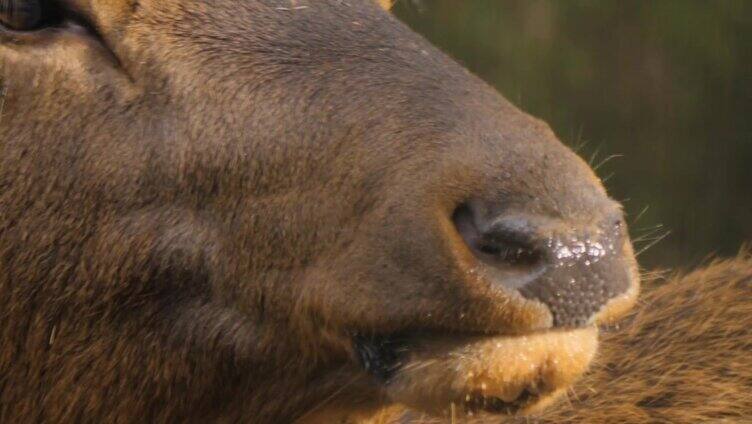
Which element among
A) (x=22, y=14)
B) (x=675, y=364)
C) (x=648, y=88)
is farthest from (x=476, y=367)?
(x=648, y=88)

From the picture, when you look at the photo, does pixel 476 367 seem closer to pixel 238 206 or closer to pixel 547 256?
pixel 547 256

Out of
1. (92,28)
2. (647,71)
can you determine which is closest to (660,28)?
(647,71)

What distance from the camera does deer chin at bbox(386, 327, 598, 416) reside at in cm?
Answer: 343

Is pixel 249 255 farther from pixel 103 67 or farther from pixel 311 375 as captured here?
pixel 103 67

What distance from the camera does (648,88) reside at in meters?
10.8

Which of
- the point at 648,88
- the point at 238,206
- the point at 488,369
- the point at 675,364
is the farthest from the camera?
the point at 648,88

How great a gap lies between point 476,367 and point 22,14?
1383 mm

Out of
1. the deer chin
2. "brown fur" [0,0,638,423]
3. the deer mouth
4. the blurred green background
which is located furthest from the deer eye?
the blurred green background

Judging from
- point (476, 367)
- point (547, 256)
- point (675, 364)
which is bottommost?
point (675, 364)

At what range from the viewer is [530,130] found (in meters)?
3.64

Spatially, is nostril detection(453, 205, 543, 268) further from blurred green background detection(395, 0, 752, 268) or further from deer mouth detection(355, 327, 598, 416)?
blurred green background detection(395, 0, 752, 268)

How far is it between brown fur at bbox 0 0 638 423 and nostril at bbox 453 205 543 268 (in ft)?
0.45

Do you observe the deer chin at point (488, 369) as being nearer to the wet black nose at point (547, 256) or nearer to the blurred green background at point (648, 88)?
the wet black nose at point (547, 256)

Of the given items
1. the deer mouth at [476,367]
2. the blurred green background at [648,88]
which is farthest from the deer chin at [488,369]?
the blurred green background at [648,88]
